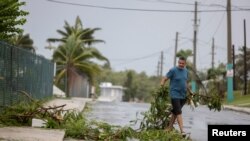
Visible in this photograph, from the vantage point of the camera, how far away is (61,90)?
43688 millimetres

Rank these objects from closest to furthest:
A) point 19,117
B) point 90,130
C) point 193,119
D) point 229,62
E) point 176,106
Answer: point 90,130 → point 19,117 → point 176,106 → point 193,119 → point 229,62

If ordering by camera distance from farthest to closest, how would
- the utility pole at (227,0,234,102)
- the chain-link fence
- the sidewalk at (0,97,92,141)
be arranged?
the utility pole at (227,0,234,102)
the chain-link fence
the sidewalk at (0,97,92,141)

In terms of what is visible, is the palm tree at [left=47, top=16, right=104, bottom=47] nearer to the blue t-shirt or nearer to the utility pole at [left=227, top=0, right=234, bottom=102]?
the utility pole at [left=227, top=0, right=234, bottom=102]

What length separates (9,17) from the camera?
15.7 meters

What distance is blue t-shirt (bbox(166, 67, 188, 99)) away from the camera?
12984 millimetres

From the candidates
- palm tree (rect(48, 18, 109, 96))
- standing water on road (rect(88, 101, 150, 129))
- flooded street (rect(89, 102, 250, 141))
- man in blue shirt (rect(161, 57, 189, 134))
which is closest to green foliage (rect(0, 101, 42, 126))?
man in blue shirt (rect(161, 57, 189, 134))

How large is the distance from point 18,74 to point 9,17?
103 inches

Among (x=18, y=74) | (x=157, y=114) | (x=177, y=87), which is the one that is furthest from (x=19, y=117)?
(x=18, y=74)

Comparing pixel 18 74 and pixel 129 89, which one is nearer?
pixel 18 74

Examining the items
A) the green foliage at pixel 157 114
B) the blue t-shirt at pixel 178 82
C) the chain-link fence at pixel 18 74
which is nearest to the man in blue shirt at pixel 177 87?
the blue t-shirt at pixel 178 82

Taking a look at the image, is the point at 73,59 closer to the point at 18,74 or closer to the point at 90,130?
the point at 18,74

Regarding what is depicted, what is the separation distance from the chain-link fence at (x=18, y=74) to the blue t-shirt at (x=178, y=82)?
414 centimetres

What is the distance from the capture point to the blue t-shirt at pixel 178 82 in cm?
1298

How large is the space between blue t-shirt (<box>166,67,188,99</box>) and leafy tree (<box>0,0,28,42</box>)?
5.21 meters
